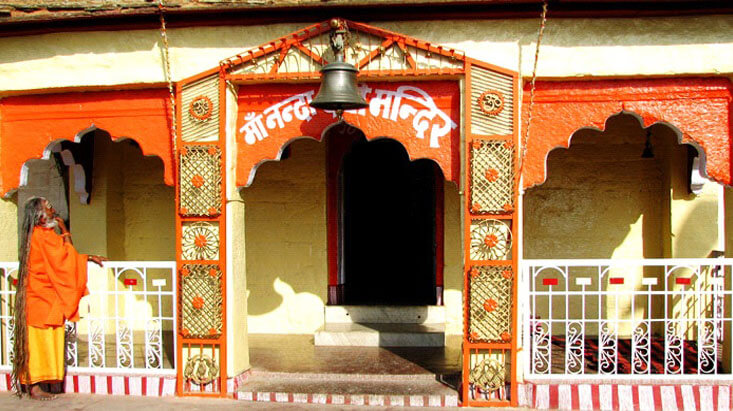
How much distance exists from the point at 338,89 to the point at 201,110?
155cm

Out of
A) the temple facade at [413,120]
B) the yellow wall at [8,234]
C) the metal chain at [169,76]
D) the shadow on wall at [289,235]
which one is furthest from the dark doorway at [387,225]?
the yellow wall at [8,234]

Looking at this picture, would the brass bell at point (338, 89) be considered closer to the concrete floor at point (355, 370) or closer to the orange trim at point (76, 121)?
the orange trim at point (76, 121)

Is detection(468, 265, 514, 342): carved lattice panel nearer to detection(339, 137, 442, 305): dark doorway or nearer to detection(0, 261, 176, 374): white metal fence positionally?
detection(339, 137, 442, 305): dark doorway

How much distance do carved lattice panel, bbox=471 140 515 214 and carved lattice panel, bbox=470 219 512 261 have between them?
117mm

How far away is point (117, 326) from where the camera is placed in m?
6.84

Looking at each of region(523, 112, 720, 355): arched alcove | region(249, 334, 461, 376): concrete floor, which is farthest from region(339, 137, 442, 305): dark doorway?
region(523, 112, 720, 355): arched alcove

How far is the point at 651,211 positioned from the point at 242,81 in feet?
16.5

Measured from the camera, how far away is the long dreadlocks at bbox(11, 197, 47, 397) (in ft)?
22.4

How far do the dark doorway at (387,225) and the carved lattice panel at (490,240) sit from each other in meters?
2.47

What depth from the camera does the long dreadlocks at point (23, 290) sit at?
6828 mm

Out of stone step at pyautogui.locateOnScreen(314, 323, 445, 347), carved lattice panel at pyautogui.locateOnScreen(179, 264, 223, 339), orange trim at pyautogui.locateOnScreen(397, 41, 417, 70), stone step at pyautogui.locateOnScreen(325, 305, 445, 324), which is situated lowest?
stone step at pyautogui.locateOnScreen(314, 323, 445, 347)

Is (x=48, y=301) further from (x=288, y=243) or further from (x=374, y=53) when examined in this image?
(x=374, y=53)

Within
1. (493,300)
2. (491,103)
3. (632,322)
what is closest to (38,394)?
(493,300)

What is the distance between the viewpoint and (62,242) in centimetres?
694
